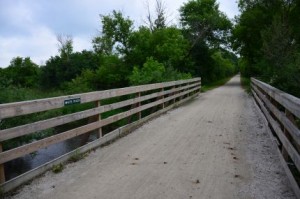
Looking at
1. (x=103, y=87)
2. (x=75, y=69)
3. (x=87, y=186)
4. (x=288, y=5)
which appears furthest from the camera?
(x=75, y=69)

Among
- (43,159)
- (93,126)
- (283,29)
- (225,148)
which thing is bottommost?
(43,159)

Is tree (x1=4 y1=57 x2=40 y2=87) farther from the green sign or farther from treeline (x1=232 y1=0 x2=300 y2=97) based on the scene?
the green sign

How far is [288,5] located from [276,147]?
96.5 feet

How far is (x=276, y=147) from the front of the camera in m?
6.20

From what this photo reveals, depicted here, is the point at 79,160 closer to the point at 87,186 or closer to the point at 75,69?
the point at 87,186

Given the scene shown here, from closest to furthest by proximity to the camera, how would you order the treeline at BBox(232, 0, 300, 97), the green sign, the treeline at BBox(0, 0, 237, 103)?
1. the green sign
2. the treeline at BBox(232, 0, 300, 97)
3. the treeline at BBox(0, 0, 237, 103)

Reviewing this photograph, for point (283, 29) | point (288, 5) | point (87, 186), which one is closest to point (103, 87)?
point (283, 29)

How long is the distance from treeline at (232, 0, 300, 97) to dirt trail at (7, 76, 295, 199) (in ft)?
9.00

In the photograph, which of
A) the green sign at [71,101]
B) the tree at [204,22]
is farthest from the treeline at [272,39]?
the green sign at [71,101]

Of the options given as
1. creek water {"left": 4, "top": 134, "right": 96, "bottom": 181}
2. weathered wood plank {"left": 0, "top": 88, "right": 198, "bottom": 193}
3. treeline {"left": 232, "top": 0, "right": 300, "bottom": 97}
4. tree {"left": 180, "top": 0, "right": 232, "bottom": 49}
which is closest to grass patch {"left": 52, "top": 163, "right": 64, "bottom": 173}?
weathered wood plank {"left": 0, "top": 88, "right": 198, "bottom": 193}

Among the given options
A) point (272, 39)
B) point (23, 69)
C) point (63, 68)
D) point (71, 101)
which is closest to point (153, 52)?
point (272, 39)

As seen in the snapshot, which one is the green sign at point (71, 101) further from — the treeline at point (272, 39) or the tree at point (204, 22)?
the tree at point (204, 22)

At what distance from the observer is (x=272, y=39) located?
16953 millimetres

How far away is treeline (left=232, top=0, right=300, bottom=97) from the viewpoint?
34.7ft
